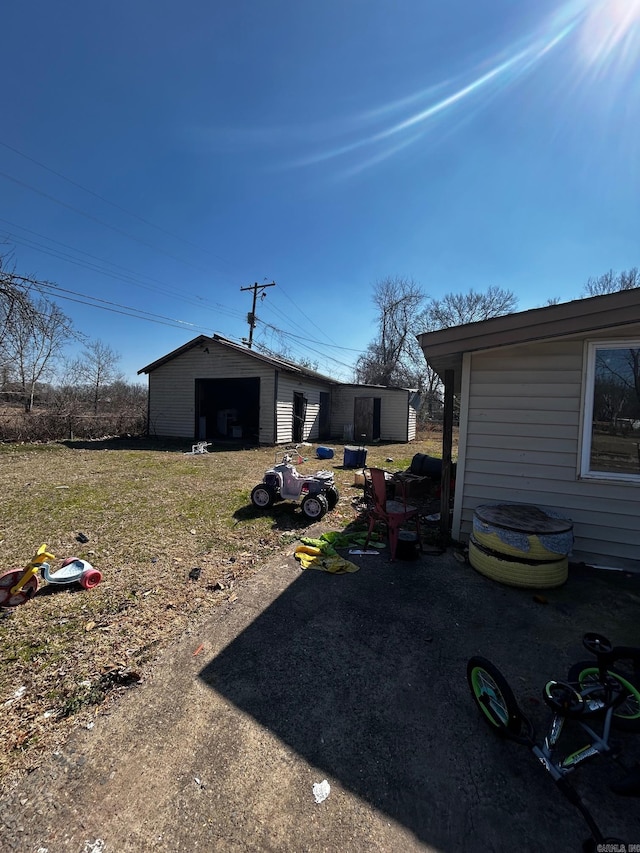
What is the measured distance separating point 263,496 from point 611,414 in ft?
15.4

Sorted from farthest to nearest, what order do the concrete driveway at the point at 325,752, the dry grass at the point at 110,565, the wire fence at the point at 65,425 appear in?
the wire fence at the point at 65,425
the dry grass at the point at 110,565
the concrete driveway at the point at 325,752

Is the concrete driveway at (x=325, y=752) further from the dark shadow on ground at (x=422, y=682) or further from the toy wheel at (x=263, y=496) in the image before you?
the toy wheel at (x=263, y=496)

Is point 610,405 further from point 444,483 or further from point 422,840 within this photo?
point 422,840

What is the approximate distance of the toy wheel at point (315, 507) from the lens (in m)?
5.34

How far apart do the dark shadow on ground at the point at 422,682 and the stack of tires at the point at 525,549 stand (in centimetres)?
12

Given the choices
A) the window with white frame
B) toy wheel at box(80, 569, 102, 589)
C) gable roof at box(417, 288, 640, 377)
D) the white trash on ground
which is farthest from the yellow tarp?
the window with white frame

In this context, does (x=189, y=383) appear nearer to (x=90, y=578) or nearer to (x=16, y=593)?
(x=90, y=578)

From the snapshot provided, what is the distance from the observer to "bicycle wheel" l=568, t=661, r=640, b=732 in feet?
5.52

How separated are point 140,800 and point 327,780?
2.68 feet

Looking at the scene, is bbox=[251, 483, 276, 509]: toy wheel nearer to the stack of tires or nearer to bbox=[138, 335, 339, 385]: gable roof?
the stack of tires

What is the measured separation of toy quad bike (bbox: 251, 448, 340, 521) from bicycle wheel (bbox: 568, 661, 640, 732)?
145 inches

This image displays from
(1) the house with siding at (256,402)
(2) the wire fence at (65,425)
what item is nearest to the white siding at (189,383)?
(1) the house with siding at (256,402)

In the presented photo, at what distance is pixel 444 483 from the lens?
4.90 m

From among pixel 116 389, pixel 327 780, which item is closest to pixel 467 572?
pixel 327 780
